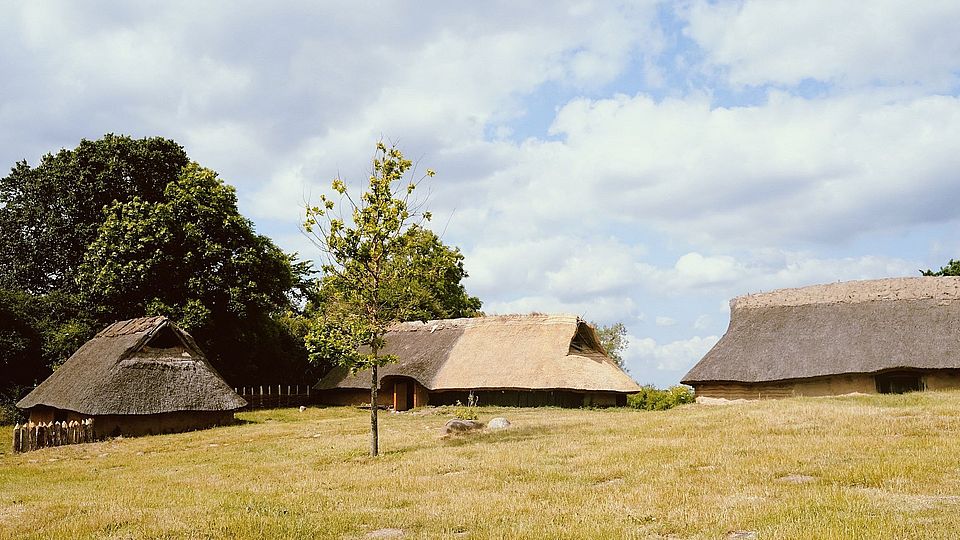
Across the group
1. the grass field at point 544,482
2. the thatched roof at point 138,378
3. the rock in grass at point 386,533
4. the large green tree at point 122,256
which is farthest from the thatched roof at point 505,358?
the rock in grass at point 386,533

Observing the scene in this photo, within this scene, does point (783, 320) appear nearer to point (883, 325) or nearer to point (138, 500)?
point (883, 325)

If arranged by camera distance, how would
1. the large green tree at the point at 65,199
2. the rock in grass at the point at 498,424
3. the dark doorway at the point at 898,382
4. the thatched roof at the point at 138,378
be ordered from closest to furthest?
the rock in grass at the point at 498,424, the thatched roof at the point at 138,378, the dark doorway at the point at 898,382, the large green tree at the point at 65,199

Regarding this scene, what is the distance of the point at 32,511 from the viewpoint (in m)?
14.6

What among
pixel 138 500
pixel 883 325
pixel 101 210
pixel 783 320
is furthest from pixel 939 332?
pixel 101 210

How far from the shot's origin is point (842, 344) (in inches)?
1481

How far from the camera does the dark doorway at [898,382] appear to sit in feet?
119

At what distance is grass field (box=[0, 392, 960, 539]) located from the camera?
11477 mm

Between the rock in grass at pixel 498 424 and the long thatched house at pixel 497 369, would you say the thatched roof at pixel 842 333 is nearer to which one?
the long thatched house at pixel 497 369

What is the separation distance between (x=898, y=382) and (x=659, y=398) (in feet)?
36.3

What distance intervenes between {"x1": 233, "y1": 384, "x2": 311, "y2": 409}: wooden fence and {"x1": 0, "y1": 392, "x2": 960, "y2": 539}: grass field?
54.9ft

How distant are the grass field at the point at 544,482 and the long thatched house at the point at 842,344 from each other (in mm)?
9920

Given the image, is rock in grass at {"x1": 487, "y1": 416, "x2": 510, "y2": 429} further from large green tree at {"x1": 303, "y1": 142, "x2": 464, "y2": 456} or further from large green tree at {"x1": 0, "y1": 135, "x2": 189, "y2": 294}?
large green tree at {"x1": 0, "y1": 135, "x2": 189, "y2": 294}

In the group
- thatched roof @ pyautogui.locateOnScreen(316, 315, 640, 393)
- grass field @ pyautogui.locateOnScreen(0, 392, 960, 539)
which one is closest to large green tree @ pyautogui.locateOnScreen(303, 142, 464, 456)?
grass field @ pyautogui.locateOnScreen(0, 392, 960, 539)

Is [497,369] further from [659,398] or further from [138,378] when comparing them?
[138,378]
